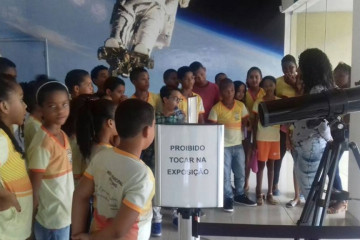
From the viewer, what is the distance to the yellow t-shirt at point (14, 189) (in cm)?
129

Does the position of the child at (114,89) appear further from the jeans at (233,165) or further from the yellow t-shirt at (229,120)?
the jeans at (233,165)

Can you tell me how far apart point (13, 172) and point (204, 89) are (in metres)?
2.25

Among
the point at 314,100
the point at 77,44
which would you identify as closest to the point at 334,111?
the point at 314,100

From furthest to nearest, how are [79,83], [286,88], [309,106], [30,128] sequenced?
1. [286,88]
2. [79,83]
3. [30,128]
4. [309,106]

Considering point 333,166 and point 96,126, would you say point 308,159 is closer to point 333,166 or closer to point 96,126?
point 333,166

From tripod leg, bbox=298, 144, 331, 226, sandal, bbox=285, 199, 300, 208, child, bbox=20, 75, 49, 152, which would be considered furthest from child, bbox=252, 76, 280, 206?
tripod leg, bbox=298, 144, 331, 226

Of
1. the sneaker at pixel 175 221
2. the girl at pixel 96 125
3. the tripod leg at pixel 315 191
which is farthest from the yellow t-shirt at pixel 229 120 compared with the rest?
the tripod leg at pixel 315 191

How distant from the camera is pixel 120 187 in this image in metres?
1.04

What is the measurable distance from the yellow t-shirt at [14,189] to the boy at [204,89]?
2090 mm

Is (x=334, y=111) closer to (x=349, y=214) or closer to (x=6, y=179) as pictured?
(x=6, y=179)

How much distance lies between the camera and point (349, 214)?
9.37 feet

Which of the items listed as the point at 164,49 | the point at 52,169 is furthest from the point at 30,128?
the point at 164,49

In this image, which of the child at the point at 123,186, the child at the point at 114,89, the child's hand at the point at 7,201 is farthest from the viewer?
the child at the point at 114,89

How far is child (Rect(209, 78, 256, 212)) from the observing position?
120 inches
